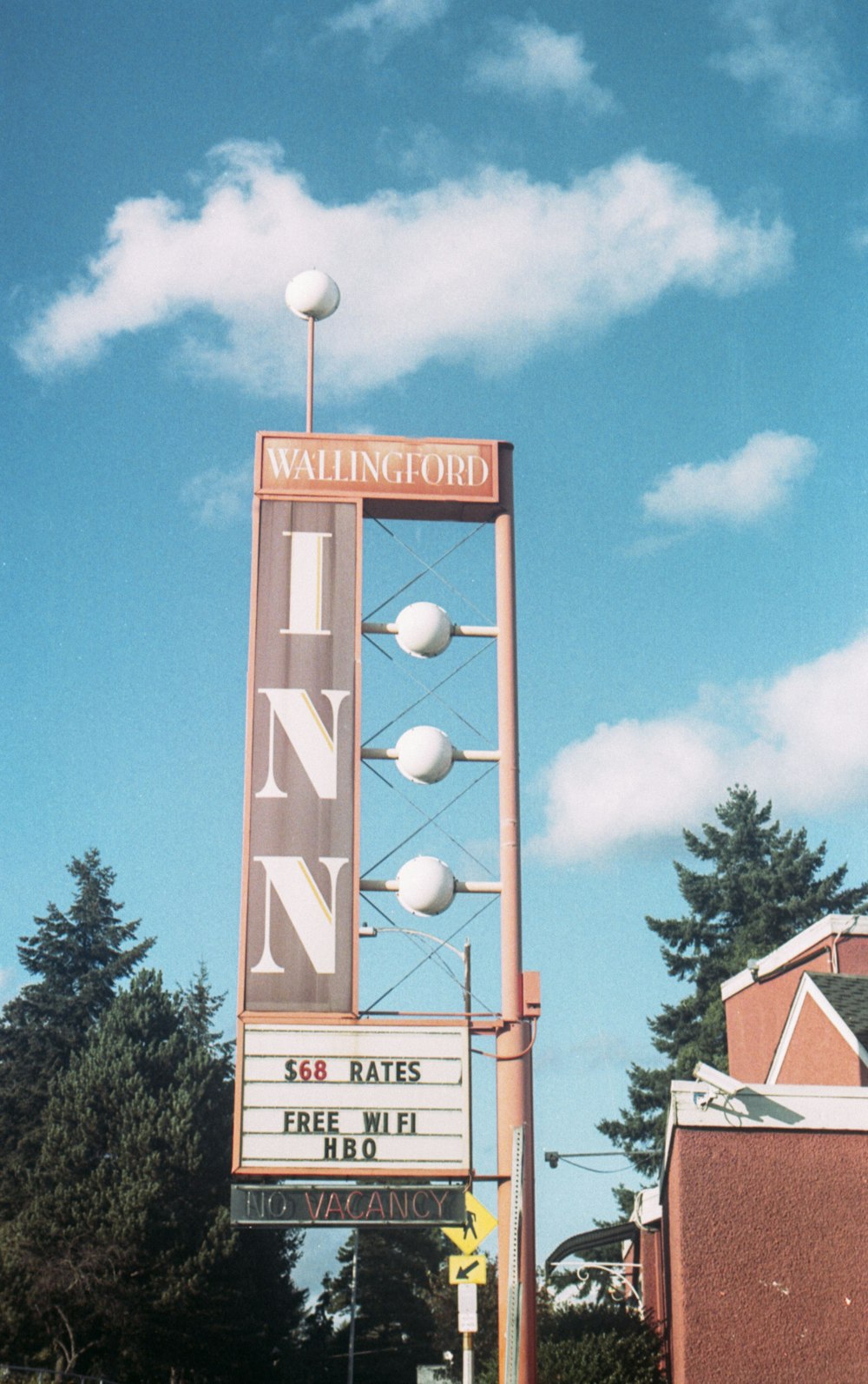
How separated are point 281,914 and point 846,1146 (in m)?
9.37

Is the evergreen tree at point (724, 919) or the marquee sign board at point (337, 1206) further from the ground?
the evergreen tree at point (724, 919)

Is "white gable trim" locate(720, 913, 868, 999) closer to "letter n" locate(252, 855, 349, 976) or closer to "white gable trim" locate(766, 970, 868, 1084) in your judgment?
"white gable trim" locate(766, 970, 868, 1084)

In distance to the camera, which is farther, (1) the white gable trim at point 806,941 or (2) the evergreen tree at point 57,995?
(2) the evergreen tree at point 57,995

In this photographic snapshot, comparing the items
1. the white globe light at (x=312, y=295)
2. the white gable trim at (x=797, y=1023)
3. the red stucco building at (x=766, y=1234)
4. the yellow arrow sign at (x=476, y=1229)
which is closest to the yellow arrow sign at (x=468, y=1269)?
the yellow arrow sign at (x=476, y=1229)

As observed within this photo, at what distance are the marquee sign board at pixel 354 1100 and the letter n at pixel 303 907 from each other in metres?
0.70

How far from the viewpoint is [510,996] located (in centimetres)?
1658

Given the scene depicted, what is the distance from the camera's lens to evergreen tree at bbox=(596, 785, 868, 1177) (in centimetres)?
7044

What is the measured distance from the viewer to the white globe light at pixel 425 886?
16.7 metres

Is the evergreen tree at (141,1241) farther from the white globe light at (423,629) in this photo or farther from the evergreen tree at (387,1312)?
the white globe light at (423,629)

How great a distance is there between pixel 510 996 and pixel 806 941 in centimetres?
2028

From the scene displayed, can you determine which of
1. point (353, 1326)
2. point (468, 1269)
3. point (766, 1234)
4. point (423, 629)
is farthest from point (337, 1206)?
point (353, 1326)

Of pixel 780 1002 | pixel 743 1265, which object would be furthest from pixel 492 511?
pixel 780 1002

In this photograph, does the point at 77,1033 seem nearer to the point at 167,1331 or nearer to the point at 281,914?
the point at 167,1331

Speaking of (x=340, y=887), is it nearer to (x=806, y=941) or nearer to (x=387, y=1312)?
(x=806, y=941)
